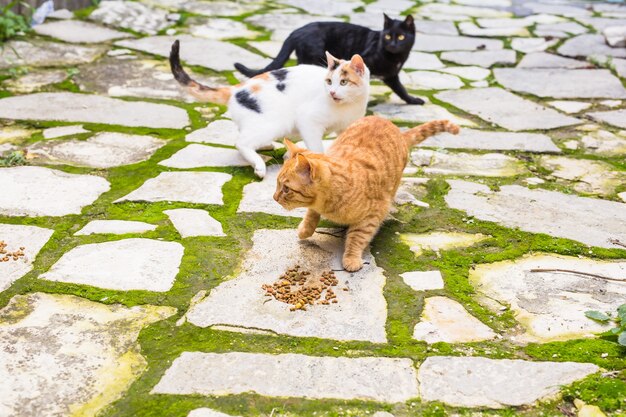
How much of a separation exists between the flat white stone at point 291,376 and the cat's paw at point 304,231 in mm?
933

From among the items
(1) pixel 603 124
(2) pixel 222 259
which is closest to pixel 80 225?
(2) pixel 222 259

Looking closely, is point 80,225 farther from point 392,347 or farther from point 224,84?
point 224,84

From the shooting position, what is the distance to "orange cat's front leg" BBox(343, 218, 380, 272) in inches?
120

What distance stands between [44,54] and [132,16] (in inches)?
70.6

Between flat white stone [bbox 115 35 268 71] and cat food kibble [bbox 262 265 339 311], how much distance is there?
12.3ft

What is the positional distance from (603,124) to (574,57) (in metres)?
2.24

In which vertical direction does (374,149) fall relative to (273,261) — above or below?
above

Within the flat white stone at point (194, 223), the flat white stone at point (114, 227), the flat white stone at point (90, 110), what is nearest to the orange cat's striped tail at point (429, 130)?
the flat white stone at point (194, 223)

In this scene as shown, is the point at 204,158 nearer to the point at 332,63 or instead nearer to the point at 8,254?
the point at 332,63

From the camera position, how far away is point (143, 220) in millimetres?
3387

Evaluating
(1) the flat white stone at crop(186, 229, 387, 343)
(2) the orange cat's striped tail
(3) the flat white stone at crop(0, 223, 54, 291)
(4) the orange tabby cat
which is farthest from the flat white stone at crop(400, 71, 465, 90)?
(3) the flat white stone at crop(0, 223, 54, 291)

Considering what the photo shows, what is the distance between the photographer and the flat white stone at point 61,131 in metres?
4.52

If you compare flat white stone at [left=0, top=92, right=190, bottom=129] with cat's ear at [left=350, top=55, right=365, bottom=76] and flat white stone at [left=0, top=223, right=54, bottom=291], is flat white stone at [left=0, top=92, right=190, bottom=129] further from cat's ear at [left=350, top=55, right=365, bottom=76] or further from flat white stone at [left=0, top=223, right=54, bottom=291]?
flat white stone at [left=0, top=223, right=54, bottom=291]

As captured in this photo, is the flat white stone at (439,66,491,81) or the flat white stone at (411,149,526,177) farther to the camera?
the flat white stone at (439,66,491,81)
